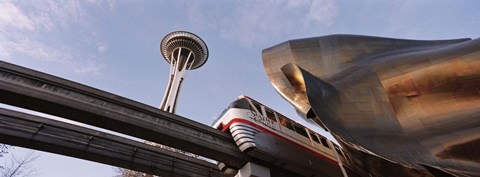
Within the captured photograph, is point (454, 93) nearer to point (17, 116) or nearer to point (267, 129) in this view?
point (267, 129)

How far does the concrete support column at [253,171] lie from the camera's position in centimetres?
1071

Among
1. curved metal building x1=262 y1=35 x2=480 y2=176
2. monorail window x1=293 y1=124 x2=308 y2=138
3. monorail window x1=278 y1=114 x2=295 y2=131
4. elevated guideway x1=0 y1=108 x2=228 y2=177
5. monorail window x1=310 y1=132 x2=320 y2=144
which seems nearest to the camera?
curved metal building x1=262 y1=35 x2=480 y2=176

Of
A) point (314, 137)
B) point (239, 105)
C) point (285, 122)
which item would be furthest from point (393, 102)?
point (239, 105)

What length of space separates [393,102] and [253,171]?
6112mm

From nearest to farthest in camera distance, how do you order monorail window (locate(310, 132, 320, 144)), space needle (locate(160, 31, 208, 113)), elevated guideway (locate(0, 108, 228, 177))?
1. elevated guideway (locate(0, 108, 228, 177))
2. monorail window (locate(310, 132, 320, 144))
3. space needle (locate(160, 31, 208, 113))

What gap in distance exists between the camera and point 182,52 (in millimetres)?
40000

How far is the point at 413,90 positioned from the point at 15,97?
13.6 meters

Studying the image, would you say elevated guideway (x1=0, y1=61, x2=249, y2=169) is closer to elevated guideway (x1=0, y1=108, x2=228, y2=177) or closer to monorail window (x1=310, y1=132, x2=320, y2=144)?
elevated guideway (x1=0, y1=108, x2=228, y2=177)

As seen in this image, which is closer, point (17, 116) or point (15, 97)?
point (15, 97)

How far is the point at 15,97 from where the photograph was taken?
8141 millimetres

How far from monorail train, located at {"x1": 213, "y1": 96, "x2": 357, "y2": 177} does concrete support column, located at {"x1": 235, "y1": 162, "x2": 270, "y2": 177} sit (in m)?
0.41

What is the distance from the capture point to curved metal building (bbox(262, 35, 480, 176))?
882 centimetres

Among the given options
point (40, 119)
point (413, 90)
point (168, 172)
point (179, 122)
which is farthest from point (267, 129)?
point (40, 119)

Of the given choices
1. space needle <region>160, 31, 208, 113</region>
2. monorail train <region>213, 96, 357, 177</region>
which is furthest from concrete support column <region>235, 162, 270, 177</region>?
space needle <region>160, 31, 208, 113</region>
